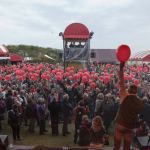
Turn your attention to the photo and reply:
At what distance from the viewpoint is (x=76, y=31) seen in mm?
33156

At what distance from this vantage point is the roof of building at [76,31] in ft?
106

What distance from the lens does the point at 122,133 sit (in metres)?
7.27

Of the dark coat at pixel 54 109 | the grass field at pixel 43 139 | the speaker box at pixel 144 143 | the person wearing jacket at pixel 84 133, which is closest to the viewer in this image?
the speaker box at pixel 144 143

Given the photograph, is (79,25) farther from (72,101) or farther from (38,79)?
(72,101)

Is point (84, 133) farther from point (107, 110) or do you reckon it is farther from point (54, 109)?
point (54, 109)

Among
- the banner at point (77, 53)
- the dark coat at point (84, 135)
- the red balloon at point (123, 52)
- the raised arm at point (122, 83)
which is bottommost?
the dark coat at point (84, 135)

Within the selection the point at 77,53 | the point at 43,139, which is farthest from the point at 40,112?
the point at 77,53

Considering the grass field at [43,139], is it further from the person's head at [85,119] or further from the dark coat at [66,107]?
the person's head at [85,119]

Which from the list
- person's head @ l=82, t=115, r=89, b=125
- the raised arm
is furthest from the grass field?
the raised arm

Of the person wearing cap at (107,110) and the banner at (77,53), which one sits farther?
the banner at (77,53)

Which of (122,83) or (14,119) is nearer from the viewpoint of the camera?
(122,83)

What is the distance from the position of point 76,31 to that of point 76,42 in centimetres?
142

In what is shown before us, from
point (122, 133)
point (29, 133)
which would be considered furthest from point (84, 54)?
point (122, 133)

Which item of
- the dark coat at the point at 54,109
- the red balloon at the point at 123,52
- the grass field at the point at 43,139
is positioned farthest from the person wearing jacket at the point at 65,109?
the red balloon at the point at 123,52
